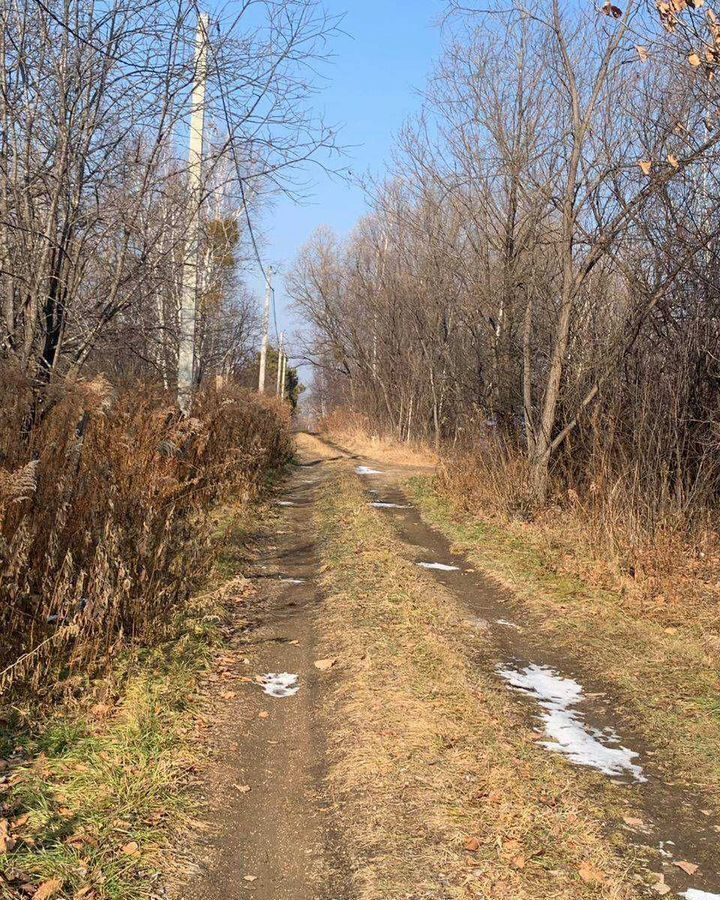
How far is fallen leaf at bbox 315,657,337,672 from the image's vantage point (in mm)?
5259

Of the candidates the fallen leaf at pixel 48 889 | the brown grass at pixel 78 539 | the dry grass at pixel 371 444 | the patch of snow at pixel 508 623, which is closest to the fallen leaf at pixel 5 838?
the fallen leaf at pixel 48 889

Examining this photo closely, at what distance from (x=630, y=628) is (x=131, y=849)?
15.1 feet

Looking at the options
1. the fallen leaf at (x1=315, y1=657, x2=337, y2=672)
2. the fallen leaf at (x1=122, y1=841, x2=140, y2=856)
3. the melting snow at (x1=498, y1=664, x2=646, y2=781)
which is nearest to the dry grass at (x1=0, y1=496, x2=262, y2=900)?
the fallen leaf at (x1=122, y1=841, x2=140, y2=856)

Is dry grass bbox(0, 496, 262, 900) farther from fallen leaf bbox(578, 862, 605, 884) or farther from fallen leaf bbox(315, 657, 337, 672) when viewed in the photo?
fallen leaf bbox(578, 862, 605, 884)

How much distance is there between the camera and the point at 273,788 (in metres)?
3.68

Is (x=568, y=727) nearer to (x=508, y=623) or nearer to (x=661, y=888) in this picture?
(x=661, y=888)

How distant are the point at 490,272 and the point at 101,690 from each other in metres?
9.67

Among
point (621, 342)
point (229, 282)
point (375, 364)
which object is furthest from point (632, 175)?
point (375, 364)

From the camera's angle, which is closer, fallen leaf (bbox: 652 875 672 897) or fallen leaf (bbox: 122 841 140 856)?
fallen leaf (bbox: 652 875 672 897)

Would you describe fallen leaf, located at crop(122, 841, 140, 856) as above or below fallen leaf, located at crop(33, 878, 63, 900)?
below

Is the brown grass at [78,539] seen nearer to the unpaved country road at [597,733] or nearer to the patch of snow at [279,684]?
the patch of snow at [279,684]

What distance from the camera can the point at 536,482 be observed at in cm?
1033

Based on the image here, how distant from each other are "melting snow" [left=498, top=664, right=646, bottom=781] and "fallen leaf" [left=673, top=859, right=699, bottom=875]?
0.76 m

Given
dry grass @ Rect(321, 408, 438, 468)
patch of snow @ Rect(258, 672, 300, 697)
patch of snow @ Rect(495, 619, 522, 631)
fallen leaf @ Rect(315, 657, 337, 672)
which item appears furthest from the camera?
dry grass @ Rect(321, 408, 438, 468)
